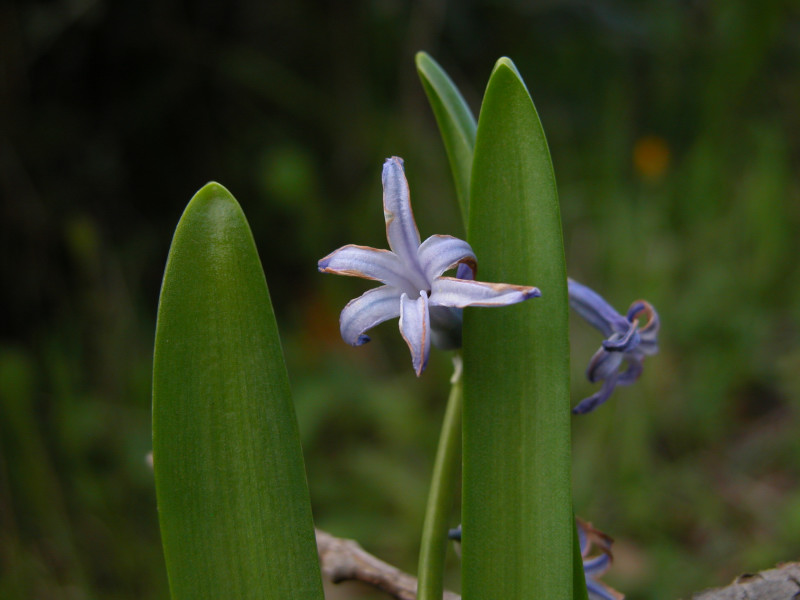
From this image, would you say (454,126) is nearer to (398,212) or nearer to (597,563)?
(398,212)

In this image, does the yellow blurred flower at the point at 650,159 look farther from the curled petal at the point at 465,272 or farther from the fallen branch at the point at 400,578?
the curled petal at the point at 465,272

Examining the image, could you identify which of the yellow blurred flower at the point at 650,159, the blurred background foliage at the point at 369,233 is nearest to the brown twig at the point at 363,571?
the blurred background foliage at the point at 369,233

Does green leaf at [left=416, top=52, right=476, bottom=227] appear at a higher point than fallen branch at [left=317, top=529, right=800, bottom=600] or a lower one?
higher

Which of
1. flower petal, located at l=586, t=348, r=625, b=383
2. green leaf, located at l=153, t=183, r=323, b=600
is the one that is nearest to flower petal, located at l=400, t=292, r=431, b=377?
green leaf, located at l=153, t=183, r=323, b=600

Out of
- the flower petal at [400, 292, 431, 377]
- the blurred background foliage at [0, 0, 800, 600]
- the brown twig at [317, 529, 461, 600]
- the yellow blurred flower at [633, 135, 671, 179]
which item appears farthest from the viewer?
the yellow blurred flower at [633, 135, 671, 179]

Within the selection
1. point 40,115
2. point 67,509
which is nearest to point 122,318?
point 67,509

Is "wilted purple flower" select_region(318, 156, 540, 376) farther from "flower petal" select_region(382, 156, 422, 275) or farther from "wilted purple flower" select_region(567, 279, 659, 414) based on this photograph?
"wilted purple flower" select_region(567, 279, 659, 414)

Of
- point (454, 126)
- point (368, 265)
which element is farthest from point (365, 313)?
point (454, 126)
